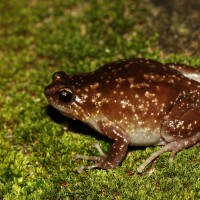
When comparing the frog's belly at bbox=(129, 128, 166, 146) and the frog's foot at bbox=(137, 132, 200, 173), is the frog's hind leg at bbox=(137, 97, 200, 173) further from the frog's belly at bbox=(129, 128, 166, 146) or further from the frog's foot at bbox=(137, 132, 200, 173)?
the frog's belly at bbox=(129, 128, 166, 146)

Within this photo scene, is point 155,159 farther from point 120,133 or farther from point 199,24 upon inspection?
point 199,24

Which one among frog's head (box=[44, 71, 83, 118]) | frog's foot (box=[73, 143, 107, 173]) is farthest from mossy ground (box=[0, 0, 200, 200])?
frog's head (box=[44, 71, 83, 118])

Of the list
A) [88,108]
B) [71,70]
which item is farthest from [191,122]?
[71,70]

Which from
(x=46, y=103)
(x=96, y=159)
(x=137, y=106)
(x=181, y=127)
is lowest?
(x=96, y=159)

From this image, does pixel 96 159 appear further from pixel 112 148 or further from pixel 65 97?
pixel 65 97

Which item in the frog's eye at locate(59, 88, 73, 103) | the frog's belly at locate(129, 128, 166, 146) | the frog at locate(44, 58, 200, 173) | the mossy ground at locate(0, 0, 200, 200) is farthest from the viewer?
the frog's eye at locate(59, 88, 73, 103)

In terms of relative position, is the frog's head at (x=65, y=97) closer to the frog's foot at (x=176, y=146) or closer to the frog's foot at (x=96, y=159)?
the frog's foot at (x=96, y=159)

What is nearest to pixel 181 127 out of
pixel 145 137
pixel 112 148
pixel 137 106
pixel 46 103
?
pixel 145 137
